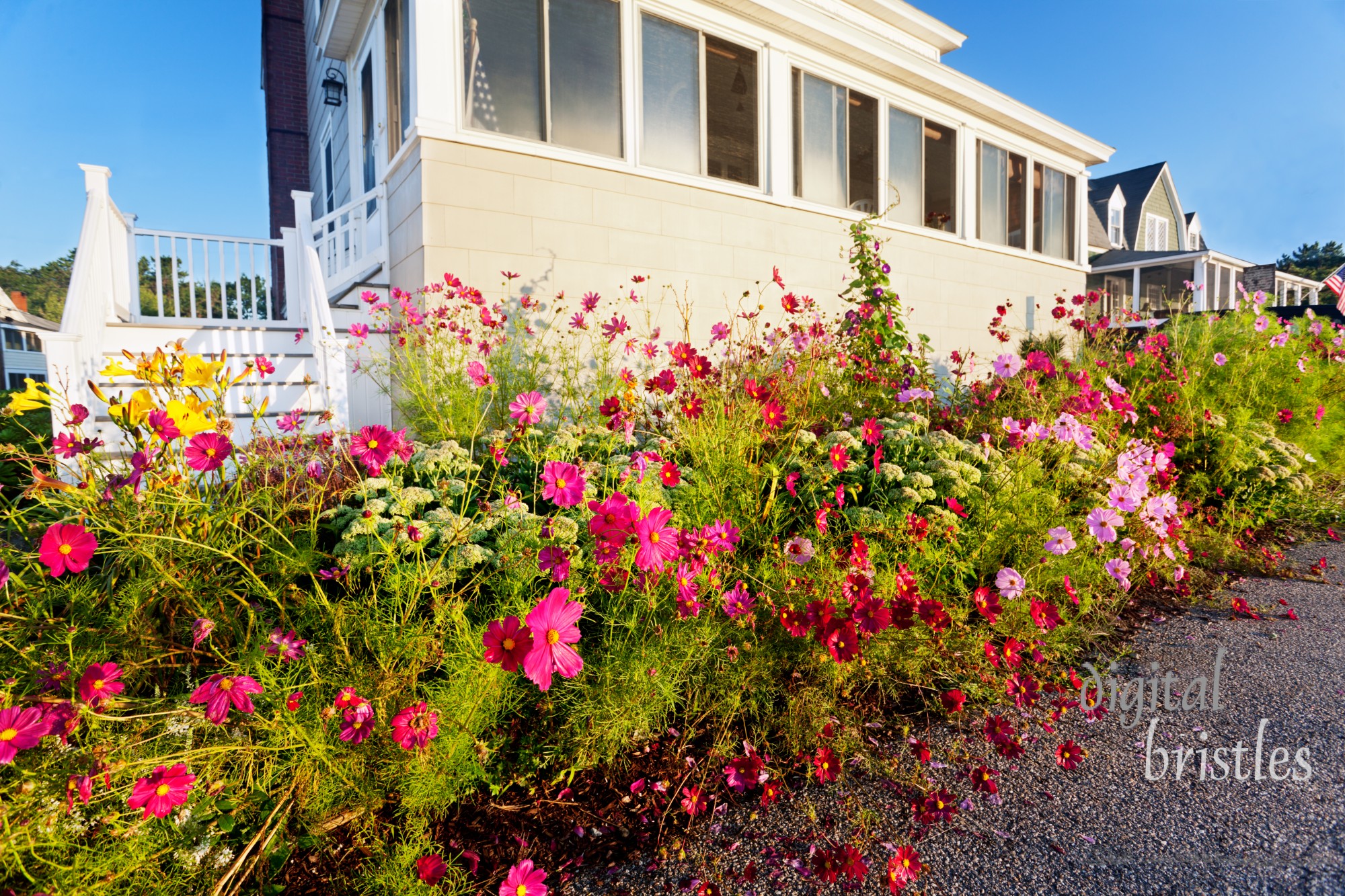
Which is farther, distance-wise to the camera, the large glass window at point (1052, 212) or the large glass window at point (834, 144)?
the large glass window at point (1052, 212)

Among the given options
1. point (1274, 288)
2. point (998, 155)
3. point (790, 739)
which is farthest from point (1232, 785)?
point (1274, 288)

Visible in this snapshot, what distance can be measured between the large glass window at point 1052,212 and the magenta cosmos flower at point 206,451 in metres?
10.1

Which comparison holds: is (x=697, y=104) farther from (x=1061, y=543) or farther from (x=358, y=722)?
(x=358, y=722)

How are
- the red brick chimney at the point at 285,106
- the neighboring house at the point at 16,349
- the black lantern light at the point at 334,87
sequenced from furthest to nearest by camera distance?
1. the neighboring house at the point at 16,349
2. the red brick chimney at the point at 285,106
3. the black lantern light at the point at 334,87

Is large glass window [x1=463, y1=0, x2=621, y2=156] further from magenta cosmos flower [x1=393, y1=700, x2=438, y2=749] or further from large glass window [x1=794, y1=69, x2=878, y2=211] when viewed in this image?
magenta cosmos flower [x1=393, y1=700, x2=438, y2=749]

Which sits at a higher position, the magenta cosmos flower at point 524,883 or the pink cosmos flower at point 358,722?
the pink cosmos flower at point 358,722

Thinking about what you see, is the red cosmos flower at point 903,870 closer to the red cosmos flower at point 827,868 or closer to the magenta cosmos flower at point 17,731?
the red cosmos flower at point 827,868

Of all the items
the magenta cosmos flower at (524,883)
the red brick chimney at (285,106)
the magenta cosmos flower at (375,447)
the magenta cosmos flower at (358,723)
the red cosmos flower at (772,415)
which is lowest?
the magenta cosmos flower at (524,883)

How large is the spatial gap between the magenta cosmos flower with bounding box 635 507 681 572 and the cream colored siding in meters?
3.63

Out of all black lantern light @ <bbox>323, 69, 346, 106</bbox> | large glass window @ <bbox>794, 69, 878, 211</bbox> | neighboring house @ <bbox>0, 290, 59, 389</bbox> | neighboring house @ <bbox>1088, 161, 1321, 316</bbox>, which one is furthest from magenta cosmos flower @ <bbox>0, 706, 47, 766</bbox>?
neighboring house @ <bbox>0, 290, 59, 389</bbox>

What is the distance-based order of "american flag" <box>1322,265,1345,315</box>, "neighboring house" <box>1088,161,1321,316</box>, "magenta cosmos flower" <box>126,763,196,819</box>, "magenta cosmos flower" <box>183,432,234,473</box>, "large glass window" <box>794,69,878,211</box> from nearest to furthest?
"magenta cosmos flower" <box>126,763,196,819</box> → "magenta cosmos flower" <box>183,432,234,473</box> → "large glass window" <box>794,69,878,211</box> → "american flag" <box>1322,265,1345,315</box> → "neighboring house" <box>1088,161,1321,316</box>

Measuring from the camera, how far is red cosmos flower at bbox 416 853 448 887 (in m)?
1.18

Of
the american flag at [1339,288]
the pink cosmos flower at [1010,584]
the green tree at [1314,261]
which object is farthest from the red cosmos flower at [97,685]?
the green tree at [1314,261]

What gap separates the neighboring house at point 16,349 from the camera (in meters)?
18.1
